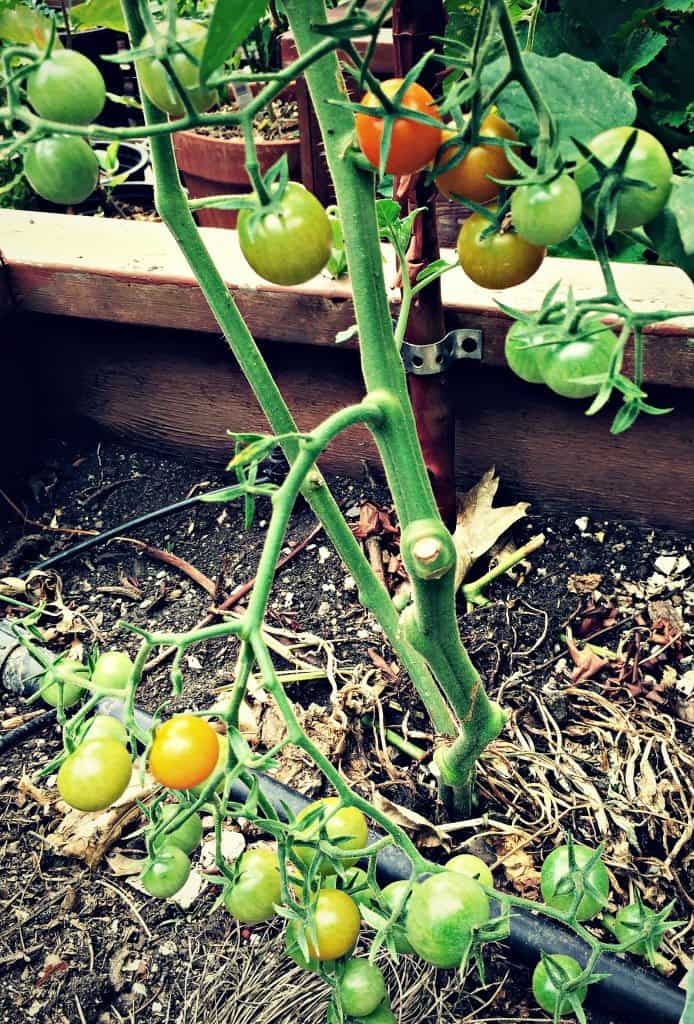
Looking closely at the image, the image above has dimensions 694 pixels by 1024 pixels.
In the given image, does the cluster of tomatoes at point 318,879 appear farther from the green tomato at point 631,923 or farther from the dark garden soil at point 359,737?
the dark garden soil at point 359,737

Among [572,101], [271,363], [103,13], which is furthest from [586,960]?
[103,13]

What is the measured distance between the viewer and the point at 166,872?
2.09ft

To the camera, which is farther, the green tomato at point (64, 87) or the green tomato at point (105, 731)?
the green tomato at point (105, 731)

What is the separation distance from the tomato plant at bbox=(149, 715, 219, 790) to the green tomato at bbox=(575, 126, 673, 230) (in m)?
0.34

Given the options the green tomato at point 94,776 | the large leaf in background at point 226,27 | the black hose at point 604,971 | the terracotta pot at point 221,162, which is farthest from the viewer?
the terracotta pot at point 221,162

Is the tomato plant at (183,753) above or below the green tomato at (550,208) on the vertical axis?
below

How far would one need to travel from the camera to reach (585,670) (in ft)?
3.63

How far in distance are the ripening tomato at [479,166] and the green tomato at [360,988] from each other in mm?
544

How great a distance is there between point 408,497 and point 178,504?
0.74 meters

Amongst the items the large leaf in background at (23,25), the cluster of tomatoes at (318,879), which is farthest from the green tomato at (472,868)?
the large leaf in background at (23,25)

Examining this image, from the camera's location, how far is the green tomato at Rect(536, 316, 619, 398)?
1.43ft

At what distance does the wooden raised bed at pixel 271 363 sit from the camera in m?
1.18

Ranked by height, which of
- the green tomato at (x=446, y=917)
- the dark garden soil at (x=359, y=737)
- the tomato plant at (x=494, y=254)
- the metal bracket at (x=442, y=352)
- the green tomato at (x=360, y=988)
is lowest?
the dark garden soil at (x=359, y=737)

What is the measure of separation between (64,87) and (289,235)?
0.41ft
